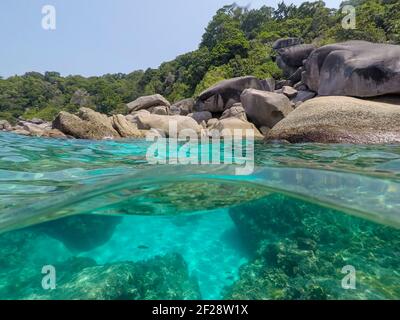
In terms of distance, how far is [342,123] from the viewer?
8781mm

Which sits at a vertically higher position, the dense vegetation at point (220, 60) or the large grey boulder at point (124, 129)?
the dense vegetation at point (220, 60)

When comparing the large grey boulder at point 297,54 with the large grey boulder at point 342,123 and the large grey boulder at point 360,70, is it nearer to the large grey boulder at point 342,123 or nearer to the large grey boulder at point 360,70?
the large grey boulder at point 360,70

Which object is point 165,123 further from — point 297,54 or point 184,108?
point 297,54

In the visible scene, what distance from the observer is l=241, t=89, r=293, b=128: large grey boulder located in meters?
14.3

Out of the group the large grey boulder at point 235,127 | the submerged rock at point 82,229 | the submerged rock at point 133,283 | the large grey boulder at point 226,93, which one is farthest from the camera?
the large grey boulder at point 226,93

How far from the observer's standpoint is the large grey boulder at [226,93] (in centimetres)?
1909

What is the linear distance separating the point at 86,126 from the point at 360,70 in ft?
36.1

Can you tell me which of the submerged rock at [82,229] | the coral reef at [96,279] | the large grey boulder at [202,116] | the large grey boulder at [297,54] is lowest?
the coral reef at [96,279]

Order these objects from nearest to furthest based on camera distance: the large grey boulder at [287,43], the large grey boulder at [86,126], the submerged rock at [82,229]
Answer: the submerged rock at [82,229]
the large grey boulder at [86,126]
the large grey boulder at [287,43]

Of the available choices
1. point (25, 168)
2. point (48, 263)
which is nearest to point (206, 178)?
point (48, 263)

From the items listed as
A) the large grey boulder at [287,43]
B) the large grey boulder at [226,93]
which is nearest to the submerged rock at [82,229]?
the large grey boulder at [226,93]

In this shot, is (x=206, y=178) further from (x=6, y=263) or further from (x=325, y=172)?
(x=6, y=263)

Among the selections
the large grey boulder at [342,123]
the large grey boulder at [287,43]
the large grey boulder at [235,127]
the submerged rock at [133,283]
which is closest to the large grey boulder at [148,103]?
the large grey boulder at [235,127]

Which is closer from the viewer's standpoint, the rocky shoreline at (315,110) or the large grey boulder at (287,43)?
the rocky shoreline at (315,110)
